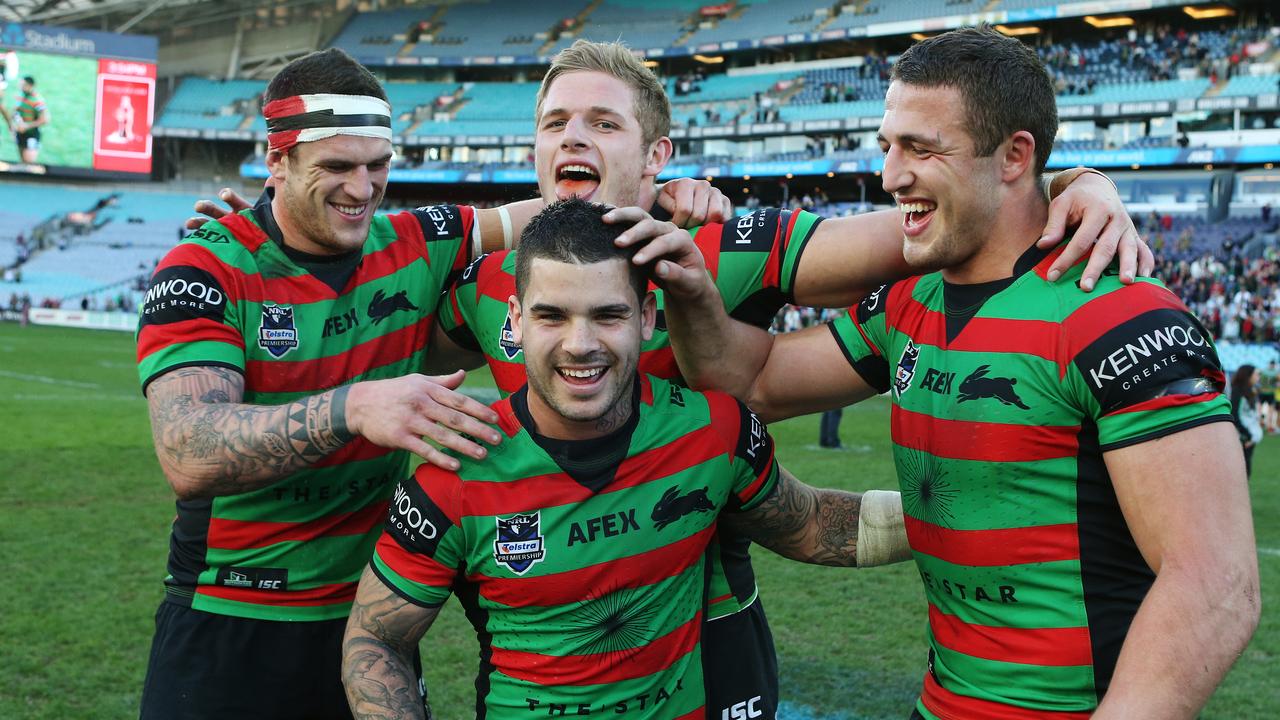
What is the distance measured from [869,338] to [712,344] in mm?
427

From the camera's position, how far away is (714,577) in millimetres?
3061

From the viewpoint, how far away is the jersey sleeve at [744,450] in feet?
9.41

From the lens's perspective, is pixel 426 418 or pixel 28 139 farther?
pixel 28 139

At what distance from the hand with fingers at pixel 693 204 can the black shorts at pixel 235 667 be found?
1654 mm

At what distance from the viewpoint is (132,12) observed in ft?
169

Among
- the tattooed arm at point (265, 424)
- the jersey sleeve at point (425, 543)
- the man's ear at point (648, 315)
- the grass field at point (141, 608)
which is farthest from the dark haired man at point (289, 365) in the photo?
the grass field at point (141, 608)

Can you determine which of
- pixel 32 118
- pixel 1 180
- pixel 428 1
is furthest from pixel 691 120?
pixel 1 180

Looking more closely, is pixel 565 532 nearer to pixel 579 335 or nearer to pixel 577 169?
pixel 579 335

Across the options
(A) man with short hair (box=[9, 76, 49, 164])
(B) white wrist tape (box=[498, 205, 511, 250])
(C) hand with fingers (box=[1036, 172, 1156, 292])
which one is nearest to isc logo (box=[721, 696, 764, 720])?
(C) hand with fingers (box=[1036, 172, 1156, 292])

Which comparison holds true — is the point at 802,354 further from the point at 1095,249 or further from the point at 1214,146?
the point at 1214,146

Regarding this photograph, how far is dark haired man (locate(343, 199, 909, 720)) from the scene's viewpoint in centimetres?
256

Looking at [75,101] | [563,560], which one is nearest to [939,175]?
[563,560]

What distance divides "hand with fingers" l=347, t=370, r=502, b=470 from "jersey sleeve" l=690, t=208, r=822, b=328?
0.88 meters

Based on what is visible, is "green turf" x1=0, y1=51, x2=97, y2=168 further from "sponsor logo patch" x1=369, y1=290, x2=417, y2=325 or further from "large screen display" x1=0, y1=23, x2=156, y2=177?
"sponsor logo patch" x1=369, y1=290, x2=417, y2=325
